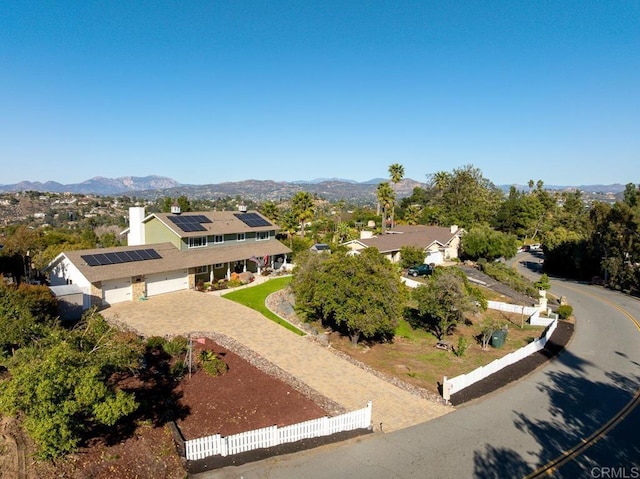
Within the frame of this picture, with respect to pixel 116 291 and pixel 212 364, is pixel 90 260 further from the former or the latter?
pixel 212 364

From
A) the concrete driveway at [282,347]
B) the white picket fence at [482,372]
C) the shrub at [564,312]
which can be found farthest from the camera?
the shrub at [564,312]

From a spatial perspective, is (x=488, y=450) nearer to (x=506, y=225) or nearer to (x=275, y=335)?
(x=275, y=335)

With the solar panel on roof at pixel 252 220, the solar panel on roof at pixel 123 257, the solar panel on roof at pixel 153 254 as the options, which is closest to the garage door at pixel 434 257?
the solar panel on roof at pixel 252 220

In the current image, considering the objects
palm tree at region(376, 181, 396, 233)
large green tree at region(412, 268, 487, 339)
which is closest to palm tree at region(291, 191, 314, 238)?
palm tree at region(376, 181, 396, 233)

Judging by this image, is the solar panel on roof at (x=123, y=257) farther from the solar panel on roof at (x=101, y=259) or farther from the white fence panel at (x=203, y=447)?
the white fence panel at (x=203, y=447)

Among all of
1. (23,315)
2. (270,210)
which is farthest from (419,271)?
(23,315)

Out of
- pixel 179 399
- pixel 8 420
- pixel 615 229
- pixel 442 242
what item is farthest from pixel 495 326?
pixel 442 242

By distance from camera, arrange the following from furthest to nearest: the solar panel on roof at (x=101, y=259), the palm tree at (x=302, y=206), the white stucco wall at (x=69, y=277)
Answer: the palm tree at (x=302, y=206) → the solar panel on roof at (x=101, y=259) → the white stucco wall at (x=69, y=277)
